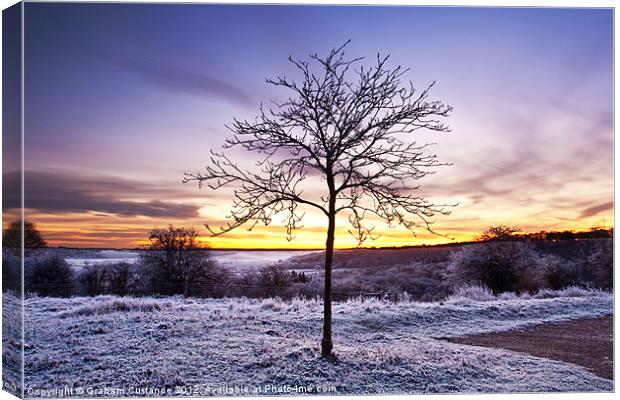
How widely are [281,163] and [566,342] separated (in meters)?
6.62

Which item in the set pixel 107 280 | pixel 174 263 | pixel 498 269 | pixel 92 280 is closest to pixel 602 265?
pixel 498 269

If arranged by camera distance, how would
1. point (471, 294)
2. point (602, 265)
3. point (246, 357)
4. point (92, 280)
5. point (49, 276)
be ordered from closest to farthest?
1. point (246, 357)
2. point (49, 276)
3. point (92, 280)
4. point (602, 265)
5. point (471, 294)

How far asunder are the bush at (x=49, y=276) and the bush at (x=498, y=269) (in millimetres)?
9672

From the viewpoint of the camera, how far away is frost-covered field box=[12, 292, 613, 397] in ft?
28.5

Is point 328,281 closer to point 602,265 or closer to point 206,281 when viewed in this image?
point 206,281

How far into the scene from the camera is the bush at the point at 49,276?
10.0 metres

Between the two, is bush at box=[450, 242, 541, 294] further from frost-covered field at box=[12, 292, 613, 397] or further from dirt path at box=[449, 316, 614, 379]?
frost-covered field at box=[12, 292, 613, 397]

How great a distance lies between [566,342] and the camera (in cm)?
1123

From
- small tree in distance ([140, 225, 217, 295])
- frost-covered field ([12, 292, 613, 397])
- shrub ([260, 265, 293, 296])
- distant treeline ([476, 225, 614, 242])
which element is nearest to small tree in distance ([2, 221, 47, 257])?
frost-covered field ([12, 292, 613, 397])

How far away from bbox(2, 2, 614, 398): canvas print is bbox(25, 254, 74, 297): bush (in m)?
0.07

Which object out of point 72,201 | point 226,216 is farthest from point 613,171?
point 72,201

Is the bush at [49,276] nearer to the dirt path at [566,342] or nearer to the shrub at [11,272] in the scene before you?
the shrub at [11,272]

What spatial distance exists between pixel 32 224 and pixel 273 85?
4359mm

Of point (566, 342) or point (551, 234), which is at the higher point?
point (551, 234)
